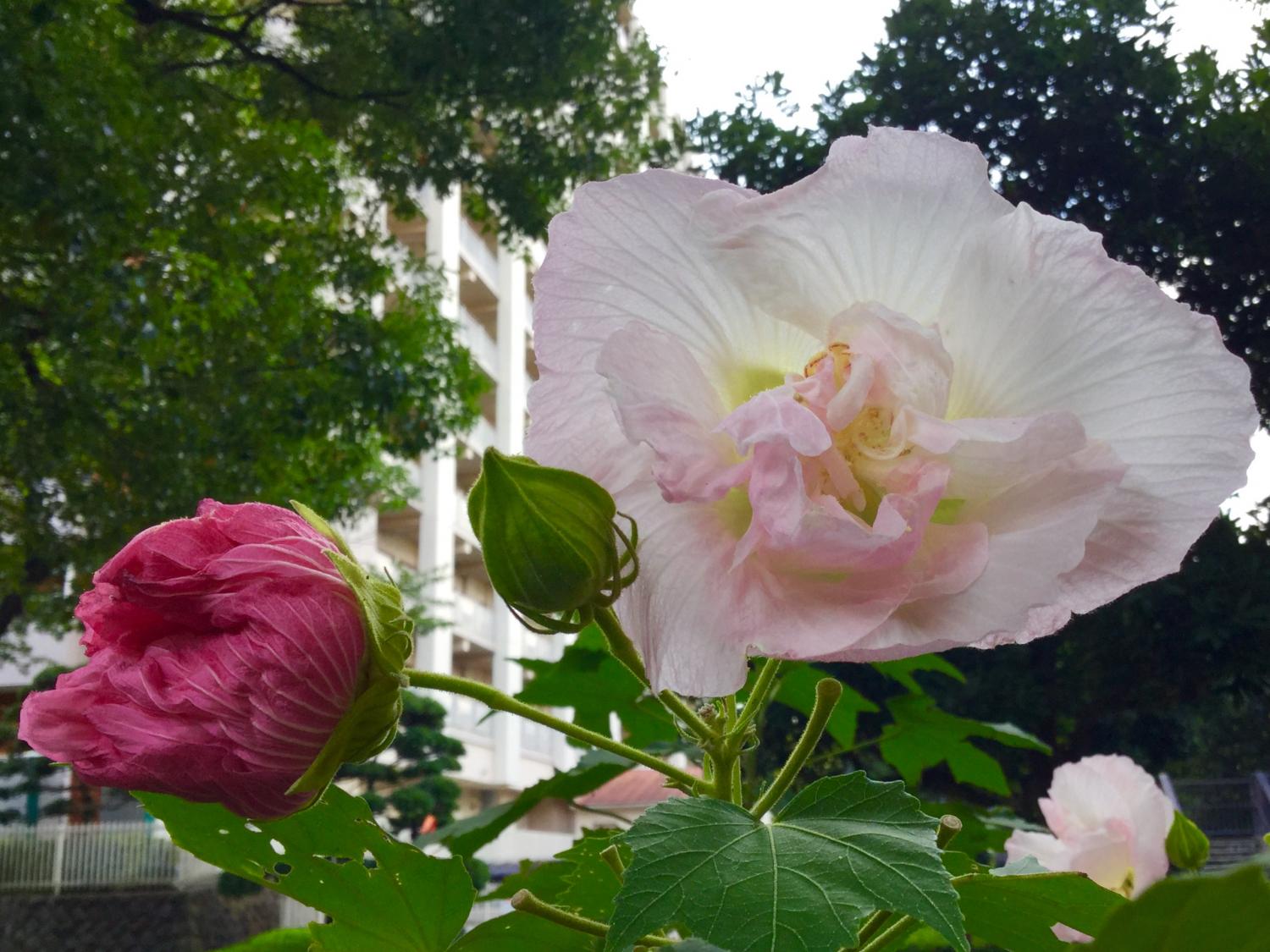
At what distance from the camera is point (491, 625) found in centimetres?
1467

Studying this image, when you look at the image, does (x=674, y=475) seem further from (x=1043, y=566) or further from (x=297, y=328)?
(x=297, y=328)

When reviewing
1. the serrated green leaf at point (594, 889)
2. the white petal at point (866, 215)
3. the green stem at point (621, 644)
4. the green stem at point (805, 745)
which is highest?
the white petal at point (866, 215)

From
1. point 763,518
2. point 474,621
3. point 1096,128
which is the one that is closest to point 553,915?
point 763,518

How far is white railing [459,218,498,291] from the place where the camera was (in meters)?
13.6

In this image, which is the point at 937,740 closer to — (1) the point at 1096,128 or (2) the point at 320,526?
(2) the point at 320,526

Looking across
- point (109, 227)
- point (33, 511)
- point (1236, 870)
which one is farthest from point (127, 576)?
point (33, 511)

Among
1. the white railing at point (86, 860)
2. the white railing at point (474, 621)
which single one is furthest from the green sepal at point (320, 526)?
the white railing at point (474, 621)

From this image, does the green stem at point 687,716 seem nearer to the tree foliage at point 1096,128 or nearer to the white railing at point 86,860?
the tree foliage at point 1096,128

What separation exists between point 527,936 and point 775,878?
0.46 ft

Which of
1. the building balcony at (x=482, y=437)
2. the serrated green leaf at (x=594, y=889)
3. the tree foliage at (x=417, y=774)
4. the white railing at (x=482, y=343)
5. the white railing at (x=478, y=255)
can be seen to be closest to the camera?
the serrated green leaf at (x=594, y=889)

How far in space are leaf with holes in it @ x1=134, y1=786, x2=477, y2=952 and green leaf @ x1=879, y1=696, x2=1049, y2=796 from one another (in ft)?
1.28

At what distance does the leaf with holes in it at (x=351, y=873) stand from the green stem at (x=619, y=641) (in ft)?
0.44

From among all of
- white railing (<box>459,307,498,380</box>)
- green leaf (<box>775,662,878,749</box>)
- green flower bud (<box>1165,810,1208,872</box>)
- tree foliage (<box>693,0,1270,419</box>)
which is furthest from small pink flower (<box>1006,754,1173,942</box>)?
white railing (<box>459,307,498,380</box>)

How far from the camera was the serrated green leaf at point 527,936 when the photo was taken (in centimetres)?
39
